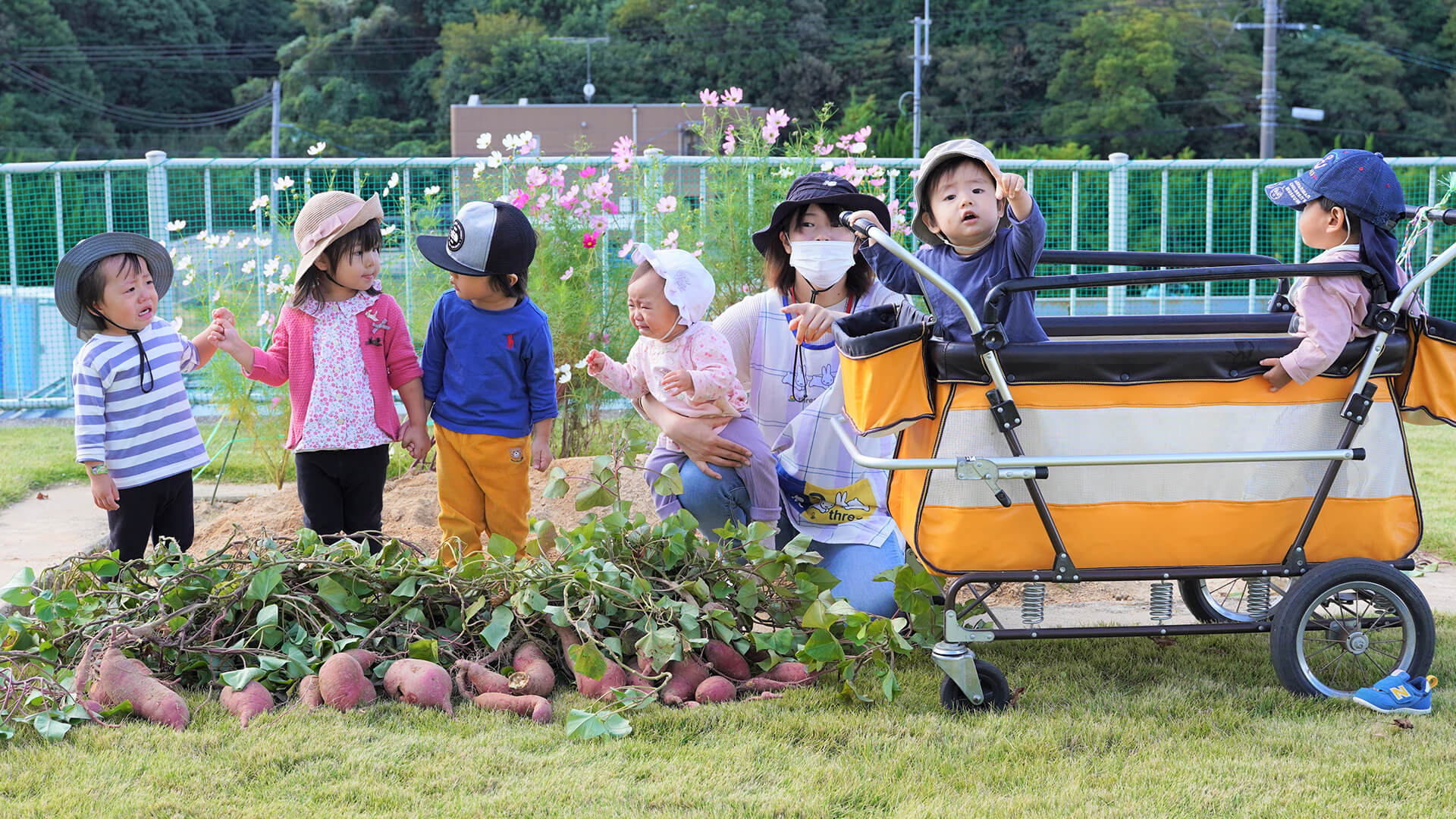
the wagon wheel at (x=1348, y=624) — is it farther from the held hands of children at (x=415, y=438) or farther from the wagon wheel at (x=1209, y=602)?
the held hands of children at (x=415, y=438)

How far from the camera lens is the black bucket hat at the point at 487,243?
357 cm

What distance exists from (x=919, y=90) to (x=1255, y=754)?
44.2 m

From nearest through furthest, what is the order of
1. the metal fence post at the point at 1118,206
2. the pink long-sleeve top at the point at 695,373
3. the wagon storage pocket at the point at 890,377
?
the wagon storage pocket at the point at 890,377 < the pink long-sleeve top at the point at 695,373 < the metal fence post at the point at 1118,206

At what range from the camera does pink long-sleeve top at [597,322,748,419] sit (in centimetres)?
335

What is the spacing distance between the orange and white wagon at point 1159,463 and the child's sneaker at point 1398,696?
0.13ft

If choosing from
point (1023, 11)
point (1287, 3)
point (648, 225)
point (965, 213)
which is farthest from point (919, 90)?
point (965, 213)

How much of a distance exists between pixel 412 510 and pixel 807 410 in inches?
79.3

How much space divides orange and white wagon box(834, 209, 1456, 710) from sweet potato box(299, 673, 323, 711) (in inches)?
54.5

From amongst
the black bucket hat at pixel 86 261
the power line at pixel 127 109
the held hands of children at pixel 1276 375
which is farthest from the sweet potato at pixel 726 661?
the power line at pixel 127 109

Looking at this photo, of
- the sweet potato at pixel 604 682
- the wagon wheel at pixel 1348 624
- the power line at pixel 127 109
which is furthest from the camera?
the power line at pixel 127 109

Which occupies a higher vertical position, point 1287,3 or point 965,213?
point 1287,3

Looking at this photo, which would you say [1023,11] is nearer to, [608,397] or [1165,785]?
[608,397]

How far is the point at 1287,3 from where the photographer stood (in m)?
41.9

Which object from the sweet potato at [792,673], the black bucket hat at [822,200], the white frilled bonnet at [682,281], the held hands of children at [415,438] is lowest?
the sweet potato at [792,673]
